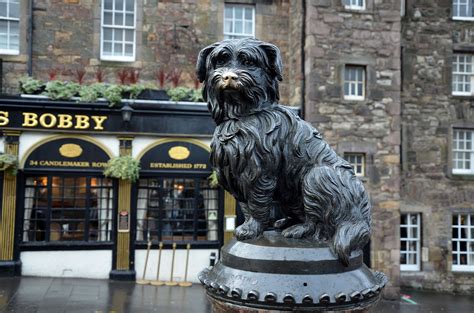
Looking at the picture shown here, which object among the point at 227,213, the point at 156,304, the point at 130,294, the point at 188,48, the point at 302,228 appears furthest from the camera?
the point at 188,48

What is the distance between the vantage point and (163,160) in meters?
10.8

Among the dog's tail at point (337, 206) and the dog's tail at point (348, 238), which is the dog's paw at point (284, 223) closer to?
the dog's tail at point (337, 206)

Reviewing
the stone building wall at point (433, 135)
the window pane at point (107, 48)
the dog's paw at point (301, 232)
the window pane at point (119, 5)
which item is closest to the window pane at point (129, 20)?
the window pane at point (119, 5)

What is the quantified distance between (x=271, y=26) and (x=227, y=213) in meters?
5.41

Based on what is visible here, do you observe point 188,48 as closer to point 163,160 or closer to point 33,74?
point 163,160

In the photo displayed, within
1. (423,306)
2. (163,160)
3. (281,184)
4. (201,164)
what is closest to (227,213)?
(201,164)

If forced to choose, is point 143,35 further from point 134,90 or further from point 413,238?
point 413,238

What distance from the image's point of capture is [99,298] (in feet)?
28.2

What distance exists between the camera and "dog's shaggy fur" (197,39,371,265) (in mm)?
2670

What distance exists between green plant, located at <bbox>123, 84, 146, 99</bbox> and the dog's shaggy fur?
8177 millimetres

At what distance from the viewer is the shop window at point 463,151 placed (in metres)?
14.0

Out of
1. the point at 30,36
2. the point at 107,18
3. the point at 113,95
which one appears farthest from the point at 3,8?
the point at 113,95

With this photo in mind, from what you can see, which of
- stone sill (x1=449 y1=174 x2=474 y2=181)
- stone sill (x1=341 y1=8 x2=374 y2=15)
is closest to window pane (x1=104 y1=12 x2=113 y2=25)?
stone sill (x1=341 y1=8 x2=374 y2=15)

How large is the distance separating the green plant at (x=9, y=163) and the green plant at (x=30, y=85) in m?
1.59
